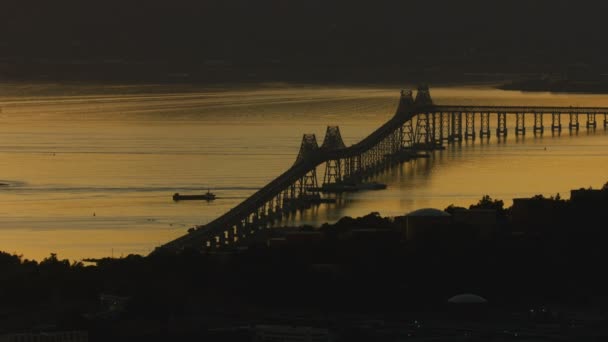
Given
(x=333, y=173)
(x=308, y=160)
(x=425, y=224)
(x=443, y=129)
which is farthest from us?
(x=443, y=129)

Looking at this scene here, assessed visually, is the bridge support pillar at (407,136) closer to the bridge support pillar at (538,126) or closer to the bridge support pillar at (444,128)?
the bridge support pillar at (444,128)

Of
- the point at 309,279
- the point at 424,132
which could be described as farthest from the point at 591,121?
the point at 309,279

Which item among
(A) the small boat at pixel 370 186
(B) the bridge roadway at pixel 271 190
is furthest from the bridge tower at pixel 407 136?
(A) the small boat at pixel 370 186

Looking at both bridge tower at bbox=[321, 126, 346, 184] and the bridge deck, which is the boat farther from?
the bridge deck

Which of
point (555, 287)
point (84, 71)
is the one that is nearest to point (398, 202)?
point (555, 287)

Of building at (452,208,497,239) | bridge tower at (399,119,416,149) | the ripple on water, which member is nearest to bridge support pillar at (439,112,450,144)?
bridge tower at (399,119,416,149)

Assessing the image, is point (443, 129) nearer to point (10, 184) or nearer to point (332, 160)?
point (332, 160)

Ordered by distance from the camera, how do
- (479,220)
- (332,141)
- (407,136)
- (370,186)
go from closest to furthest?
(479,220) → (370,186) → (332,141) → (407,136)
